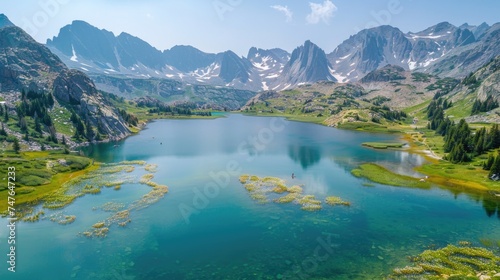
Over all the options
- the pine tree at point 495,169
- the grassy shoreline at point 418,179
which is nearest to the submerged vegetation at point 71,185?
the grassy shoreline at point 418,179

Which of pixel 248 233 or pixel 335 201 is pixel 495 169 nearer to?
pixel 335 201

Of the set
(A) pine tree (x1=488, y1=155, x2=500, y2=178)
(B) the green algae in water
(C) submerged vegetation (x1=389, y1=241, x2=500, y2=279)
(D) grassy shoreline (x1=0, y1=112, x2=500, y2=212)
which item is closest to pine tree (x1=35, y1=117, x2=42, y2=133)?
(D) grassy shoreline (x1=0, y1=112, x2=500, y2=212)

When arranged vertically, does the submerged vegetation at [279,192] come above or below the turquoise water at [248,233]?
above

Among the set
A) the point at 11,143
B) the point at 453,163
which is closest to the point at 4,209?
the point at 11,143

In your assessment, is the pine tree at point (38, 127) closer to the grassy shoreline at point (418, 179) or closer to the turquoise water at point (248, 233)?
the grassy shoreline at point (418, 179)

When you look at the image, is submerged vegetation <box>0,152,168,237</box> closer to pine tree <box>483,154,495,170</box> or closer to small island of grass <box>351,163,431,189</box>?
small island of grass <box>351,163,431,189</box>

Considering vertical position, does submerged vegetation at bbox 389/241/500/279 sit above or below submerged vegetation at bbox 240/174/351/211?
below

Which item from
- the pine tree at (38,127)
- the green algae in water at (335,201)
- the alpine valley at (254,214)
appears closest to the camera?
the alpine valley at (254,214)

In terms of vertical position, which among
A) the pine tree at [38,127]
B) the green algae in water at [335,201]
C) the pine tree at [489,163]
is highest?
Result: the pine tree at [38,127]
